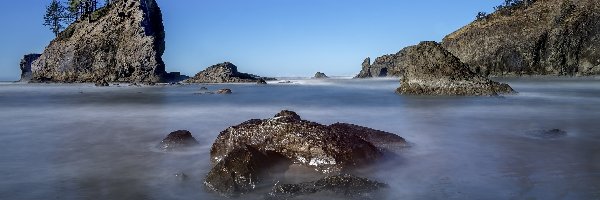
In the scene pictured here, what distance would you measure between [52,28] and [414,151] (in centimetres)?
8526

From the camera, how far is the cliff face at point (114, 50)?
5519 cm

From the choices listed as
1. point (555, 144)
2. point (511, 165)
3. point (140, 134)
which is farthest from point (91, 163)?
point (555, 144)

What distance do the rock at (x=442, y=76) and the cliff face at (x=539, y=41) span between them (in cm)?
3816

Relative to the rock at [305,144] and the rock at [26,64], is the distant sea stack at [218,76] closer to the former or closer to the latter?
the rock at [26,64]

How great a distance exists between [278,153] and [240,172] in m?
1.10

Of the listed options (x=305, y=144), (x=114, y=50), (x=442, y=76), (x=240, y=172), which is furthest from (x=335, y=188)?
(x=114, y=50)

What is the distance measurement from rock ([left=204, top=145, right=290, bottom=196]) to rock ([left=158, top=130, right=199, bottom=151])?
242cm

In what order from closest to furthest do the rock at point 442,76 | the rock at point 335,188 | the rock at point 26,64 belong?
the rock at point 335,188
the rock at point 442,76
the rock at point 26,64

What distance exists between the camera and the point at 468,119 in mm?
11430

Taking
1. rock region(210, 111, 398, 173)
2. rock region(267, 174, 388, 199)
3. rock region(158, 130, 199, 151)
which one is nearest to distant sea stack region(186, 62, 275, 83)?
rock region(158, 130, 199, 151)

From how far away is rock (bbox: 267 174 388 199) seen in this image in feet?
13.7

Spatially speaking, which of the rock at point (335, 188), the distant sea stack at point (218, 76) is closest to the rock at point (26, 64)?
the distant sea stack at point (218, 76)

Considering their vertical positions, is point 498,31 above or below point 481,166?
above

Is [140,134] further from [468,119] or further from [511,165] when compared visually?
[468,119]
